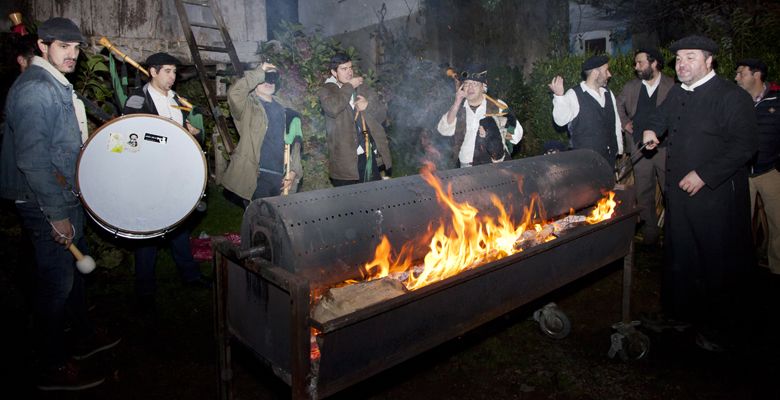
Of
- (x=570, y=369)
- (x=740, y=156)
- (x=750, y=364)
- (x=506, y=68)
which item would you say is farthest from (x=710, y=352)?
(x=506, y=68)

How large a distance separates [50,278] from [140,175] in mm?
1055

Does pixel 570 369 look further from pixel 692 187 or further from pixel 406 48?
pixel 406 48

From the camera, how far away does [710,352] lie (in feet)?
15.4

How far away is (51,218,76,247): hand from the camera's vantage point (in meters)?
3.84

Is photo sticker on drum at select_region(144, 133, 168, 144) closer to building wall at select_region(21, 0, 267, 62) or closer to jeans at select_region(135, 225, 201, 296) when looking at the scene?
jeans at select_region(135, 225, 201, 296)

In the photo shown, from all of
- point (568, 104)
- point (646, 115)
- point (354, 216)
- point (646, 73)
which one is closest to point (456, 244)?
point (354, 216)

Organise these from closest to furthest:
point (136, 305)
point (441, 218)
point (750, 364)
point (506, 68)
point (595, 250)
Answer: point (441, 218) → point (595, 250) → point (750, 364) → point (136, 305) → point (506, 68)

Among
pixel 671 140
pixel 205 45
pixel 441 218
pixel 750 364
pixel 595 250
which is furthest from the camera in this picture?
pixel 205 45

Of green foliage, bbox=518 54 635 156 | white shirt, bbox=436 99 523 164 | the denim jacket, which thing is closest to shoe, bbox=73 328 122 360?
the denim jacket

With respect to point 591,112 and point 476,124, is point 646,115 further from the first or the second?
point 476,124

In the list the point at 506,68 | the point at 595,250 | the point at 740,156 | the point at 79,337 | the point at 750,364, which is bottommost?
the point at 750,364

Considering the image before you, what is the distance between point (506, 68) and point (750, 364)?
7.56 metres

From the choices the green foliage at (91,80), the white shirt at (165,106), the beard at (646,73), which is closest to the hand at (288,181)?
the white shirt at (165,106)

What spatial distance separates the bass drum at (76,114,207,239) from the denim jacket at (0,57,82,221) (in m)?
0.17
